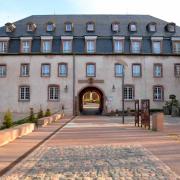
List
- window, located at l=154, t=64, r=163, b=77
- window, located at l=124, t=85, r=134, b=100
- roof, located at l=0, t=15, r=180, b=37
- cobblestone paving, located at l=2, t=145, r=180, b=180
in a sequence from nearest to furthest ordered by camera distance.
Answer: cobblestone paving, located at l=2, t=145, r=180, b=180
window, located at l=124, t=85, r=134, b=100
window, located at l=154, t=64, r=163, b=77
roof, located at l=0, t=15, r=180, b=37

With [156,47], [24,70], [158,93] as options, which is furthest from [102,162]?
[156,47]

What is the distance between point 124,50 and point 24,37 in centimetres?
1170

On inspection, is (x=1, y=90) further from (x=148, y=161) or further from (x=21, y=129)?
(x=148, y=161)

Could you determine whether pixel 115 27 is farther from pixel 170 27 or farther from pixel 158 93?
pixel 158 93

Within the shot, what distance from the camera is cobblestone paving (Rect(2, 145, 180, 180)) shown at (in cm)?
797

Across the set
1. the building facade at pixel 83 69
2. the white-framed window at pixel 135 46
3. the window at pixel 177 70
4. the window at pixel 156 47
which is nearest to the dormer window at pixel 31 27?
the building facade at pixel 83 69

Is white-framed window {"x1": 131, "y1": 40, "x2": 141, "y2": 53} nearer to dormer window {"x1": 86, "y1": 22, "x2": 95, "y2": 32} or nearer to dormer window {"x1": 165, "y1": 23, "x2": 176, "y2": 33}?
dormer window {"x1": 165, "y1": 23, "x2": 176, "y2": 33}

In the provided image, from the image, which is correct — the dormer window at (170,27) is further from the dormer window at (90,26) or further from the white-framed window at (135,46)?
the dormer window at (90,26)

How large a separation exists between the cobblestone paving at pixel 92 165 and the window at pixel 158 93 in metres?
33.1

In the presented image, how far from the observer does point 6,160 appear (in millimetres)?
9922

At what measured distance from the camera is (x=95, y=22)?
4784cm

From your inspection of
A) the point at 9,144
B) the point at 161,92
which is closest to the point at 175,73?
the point at 161,92

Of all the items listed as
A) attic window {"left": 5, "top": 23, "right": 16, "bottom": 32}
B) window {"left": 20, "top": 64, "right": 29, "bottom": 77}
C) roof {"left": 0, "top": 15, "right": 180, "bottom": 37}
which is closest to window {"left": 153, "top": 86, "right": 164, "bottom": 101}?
roof {"left": 0, "top": 15, "right": 180, "bottom": 37}

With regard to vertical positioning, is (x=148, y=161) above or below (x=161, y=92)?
below
